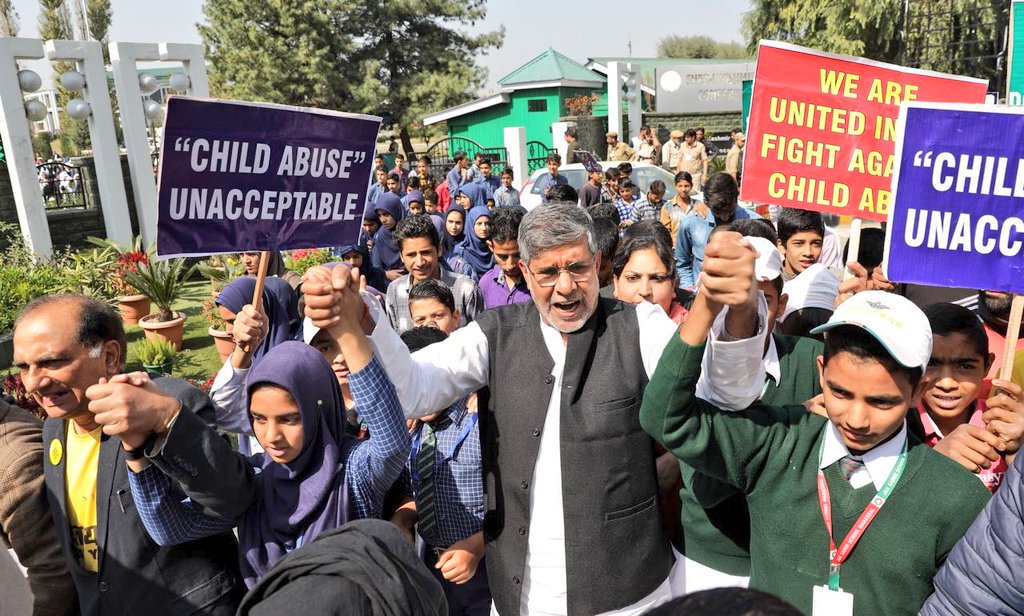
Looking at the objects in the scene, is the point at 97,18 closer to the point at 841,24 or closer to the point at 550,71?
the point at 550,71

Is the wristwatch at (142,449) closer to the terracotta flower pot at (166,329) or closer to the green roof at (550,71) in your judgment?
the terracotta flower pot at (166,329)

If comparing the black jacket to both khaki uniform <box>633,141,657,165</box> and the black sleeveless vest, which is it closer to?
the black sleeveless vest

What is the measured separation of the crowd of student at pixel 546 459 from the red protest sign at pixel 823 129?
0.57 m

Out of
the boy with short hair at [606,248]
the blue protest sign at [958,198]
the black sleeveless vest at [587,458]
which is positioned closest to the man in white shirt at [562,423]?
the black sleeveless vest at [587,458]

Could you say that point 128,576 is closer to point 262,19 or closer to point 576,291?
point 576,291

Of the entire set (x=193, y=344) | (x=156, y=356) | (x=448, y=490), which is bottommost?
(x=193, y=344)

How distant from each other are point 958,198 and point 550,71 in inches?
1100

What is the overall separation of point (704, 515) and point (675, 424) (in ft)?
2.19

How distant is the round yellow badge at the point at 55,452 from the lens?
2389mm

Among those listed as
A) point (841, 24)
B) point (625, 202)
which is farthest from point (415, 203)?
point (841, 24)

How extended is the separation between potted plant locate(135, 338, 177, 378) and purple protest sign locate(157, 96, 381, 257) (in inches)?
186

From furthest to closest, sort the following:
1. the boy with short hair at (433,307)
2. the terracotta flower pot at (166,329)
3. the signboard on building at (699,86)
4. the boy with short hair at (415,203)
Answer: the signboard on building at (699,86), the boy with short hair at (415,203), the terracotta flower pot at (166,329), the boy with short hair at (433,307)

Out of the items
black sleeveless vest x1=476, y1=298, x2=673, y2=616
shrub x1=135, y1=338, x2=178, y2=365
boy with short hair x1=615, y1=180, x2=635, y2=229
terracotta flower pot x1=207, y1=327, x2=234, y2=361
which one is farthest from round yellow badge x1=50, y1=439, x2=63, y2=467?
boy with short hair x1=615, y1=180, x2=635, y2=229

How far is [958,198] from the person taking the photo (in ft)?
8.29
